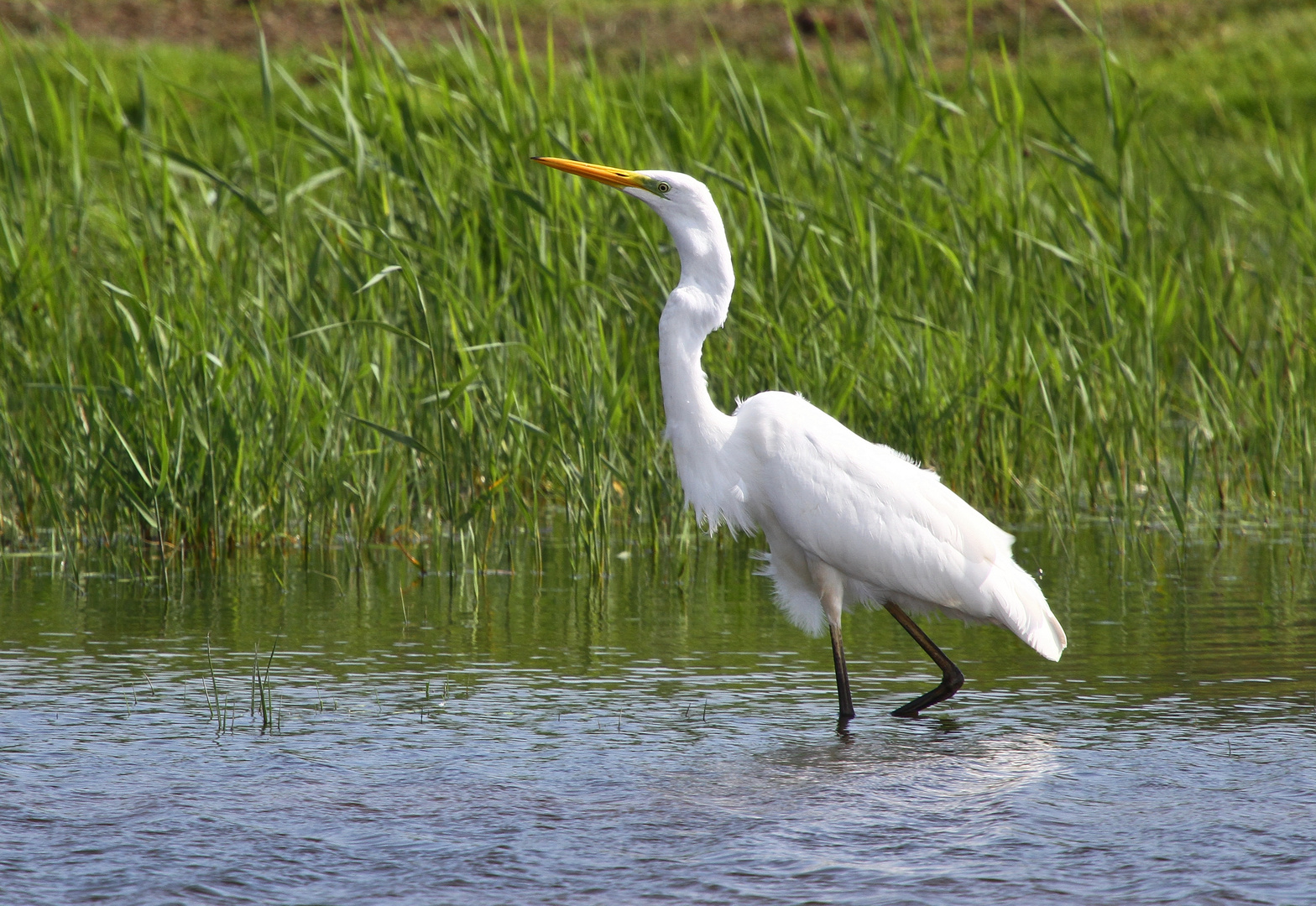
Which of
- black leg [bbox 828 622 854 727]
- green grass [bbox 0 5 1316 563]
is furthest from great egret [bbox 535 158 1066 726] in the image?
green grass [bbox 0 5 1316 563]

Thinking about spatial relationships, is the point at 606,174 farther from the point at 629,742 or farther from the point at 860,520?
the point at 629,742

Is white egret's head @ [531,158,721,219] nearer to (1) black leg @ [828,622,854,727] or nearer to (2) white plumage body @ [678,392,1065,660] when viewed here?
(2) white plumage body @ [678,392,1065,660]

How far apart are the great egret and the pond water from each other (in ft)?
0.85

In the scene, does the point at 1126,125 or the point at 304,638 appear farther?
the point at 1126,125

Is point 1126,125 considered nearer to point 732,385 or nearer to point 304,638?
point 732,385

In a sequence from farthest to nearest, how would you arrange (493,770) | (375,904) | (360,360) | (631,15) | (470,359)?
1. (631,15)
2. (360,360)
3. (470,359)
4. (493,770)
5. (375,904)

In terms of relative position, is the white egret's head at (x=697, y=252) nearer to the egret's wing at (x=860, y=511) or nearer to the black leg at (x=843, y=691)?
the egret's wing at (x=860, y=511)

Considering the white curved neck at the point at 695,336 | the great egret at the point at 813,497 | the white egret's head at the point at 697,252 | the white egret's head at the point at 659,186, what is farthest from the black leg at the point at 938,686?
the white egret's head at the point at 659,186

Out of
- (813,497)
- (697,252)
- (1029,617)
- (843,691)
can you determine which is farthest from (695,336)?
(1029,617)

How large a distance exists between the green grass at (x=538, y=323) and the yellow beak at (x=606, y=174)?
32.1 inches

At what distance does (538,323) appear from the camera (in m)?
5.83

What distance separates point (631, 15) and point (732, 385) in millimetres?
15601

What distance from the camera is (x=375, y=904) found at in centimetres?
292

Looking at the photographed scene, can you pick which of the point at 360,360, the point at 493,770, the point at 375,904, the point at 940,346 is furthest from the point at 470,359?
the point at 375,904
